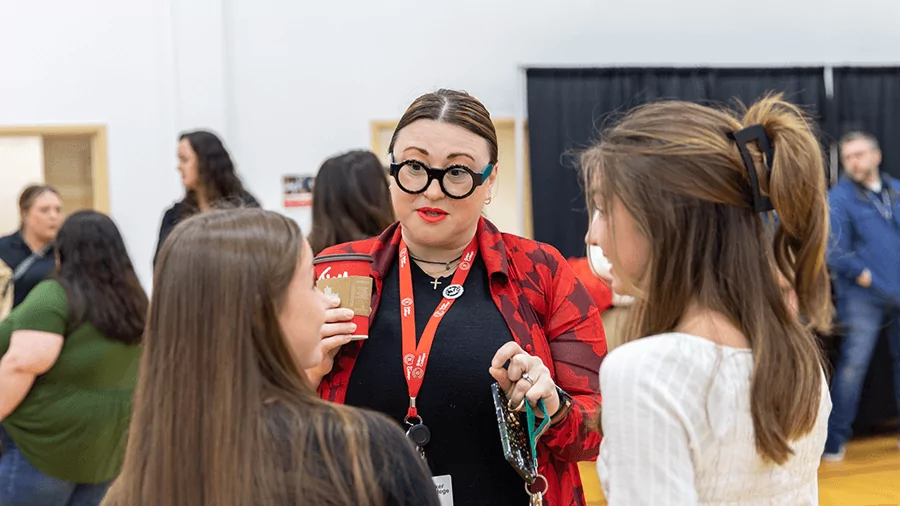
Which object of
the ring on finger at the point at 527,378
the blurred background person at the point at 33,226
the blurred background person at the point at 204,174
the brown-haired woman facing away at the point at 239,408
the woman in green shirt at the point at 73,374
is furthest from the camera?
the blurred background person at the point at 33,226

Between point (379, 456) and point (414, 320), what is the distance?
682 millimetres

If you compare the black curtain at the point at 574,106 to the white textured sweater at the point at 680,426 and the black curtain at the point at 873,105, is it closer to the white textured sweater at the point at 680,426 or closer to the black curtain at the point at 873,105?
the black curtain at the point at 873,105

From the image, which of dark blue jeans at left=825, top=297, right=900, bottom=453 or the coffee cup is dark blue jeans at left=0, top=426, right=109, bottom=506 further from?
dark blue jeans at left=825, top=297, right=900, bottom=453

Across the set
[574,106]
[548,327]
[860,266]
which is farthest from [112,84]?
[548,327]

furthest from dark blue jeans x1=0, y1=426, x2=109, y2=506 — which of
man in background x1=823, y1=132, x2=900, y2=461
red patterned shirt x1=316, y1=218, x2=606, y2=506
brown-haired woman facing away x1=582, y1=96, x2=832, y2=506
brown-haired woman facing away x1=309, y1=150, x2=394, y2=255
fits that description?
man in background x1=823, y1=132, x2=900, y2=461

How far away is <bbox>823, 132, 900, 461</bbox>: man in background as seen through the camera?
→ 5824 mm

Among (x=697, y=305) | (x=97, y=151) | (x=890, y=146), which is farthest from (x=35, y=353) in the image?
(x=890, y=146)

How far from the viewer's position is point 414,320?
1.87 metres

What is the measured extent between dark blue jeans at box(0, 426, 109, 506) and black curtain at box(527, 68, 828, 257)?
4.36 m

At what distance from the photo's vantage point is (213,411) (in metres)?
1.18

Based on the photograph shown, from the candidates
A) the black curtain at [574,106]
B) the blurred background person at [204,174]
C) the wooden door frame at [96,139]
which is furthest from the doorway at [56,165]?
the black curtain at [574,106]

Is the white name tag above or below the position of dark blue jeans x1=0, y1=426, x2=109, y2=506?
above

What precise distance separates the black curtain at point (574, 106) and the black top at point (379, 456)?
5.71 metres

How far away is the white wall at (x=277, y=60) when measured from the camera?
21.8ft
